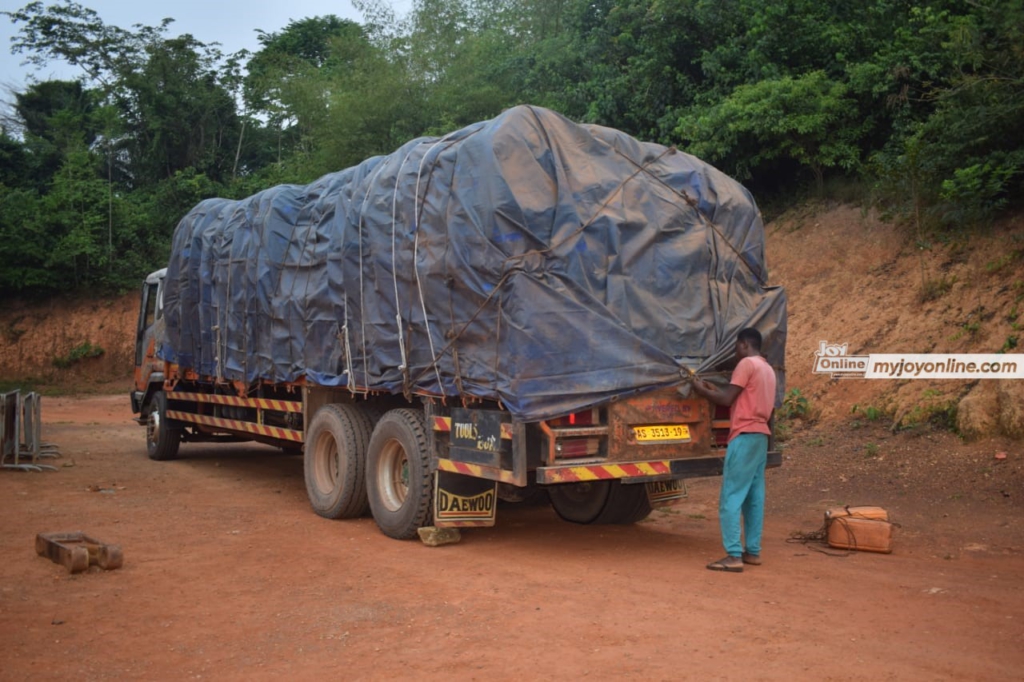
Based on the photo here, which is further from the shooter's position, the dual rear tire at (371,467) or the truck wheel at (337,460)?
the truck wheel at (337,460)

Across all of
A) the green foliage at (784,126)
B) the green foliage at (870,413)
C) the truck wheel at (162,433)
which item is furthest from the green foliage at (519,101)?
the truck wheel at (162,433)

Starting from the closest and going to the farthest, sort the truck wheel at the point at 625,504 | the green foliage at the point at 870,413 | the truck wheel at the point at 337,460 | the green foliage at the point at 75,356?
the truck wheel at the point at 625,504
the truck wheel at the point at 337,460
the green foliage at the point at 870,413
the green foliage at the point at 75,356

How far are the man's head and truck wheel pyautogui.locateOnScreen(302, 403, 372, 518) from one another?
388 centimetres

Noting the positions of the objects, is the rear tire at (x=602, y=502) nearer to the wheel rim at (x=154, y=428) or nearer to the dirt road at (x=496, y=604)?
the dirt road at (x=496, y=604)

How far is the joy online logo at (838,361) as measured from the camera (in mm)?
13781

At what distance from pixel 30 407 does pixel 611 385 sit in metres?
10.3

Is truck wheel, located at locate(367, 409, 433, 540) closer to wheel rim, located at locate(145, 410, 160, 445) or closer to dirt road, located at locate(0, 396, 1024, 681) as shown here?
dirt road, located at locate(0, 396, 1024, 681)

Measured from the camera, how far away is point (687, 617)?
6.14 m

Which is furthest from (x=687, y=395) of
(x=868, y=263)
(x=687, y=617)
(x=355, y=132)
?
(x=355, y=132)

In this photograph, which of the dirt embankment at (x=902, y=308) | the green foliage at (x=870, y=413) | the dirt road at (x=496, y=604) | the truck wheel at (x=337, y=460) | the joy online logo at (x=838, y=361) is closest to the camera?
the dirt road at (x=496, y=604)

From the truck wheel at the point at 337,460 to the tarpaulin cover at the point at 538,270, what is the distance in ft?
1.55

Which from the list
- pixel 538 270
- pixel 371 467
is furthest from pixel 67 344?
pixel 538 270

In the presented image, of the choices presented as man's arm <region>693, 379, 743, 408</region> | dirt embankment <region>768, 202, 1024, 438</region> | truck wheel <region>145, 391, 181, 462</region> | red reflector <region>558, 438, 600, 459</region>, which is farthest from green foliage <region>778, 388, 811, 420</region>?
truck wheel <region>145, 391, 181, 462</region>

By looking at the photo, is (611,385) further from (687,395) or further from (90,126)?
(90,126)
